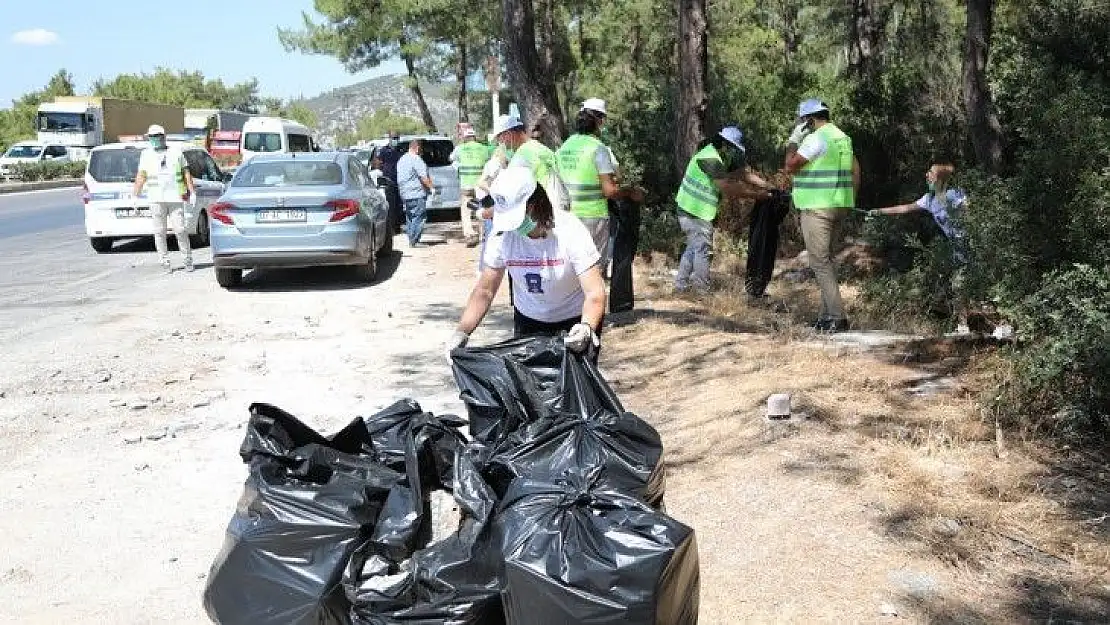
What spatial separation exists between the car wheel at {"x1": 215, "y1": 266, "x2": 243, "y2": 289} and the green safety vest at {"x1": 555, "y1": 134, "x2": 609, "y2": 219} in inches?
204

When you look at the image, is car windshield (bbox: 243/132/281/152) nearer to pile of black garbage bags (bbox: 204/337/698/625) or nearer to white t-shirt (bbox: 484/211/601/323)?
white t-shirt (bbox: 484/211/601/323)

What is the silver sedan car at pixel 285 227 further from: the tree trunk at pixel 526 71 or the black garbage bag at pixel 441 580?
the black garbage bag at pixel 441 580

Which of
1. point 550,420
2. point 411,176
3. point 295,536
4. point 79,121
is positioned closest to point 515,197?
point 550,420

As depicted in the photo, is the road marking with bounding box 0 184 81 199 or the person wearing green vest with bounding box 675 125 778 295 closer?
the person wearing green vest with bounding box 675 125 778 295

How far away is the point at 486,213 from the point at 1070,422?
5.17m

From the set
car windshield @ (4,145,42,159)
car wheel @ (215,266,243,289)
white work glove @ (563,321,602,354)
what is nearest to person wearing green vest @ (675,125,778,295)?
car wheel @ (215,266,243,289)

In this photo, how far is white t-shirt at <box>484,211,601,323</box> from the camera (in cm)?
457

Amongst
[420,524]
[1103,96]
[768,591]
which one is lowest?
[768,591]

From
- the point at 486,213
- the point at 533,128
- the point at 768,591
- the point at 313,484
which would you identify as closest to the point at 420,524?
the point at 313,484

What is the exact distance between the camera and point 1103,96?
6.21m

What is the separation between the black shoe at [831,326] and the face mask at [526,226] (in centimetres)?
434

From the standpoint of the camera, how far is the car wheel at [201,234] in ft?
55.6

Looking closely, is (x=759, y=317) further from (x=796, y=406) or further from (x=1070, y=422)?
(x=1070, y=422)

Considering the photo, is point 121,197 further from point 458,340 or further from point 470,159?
point 458,340
